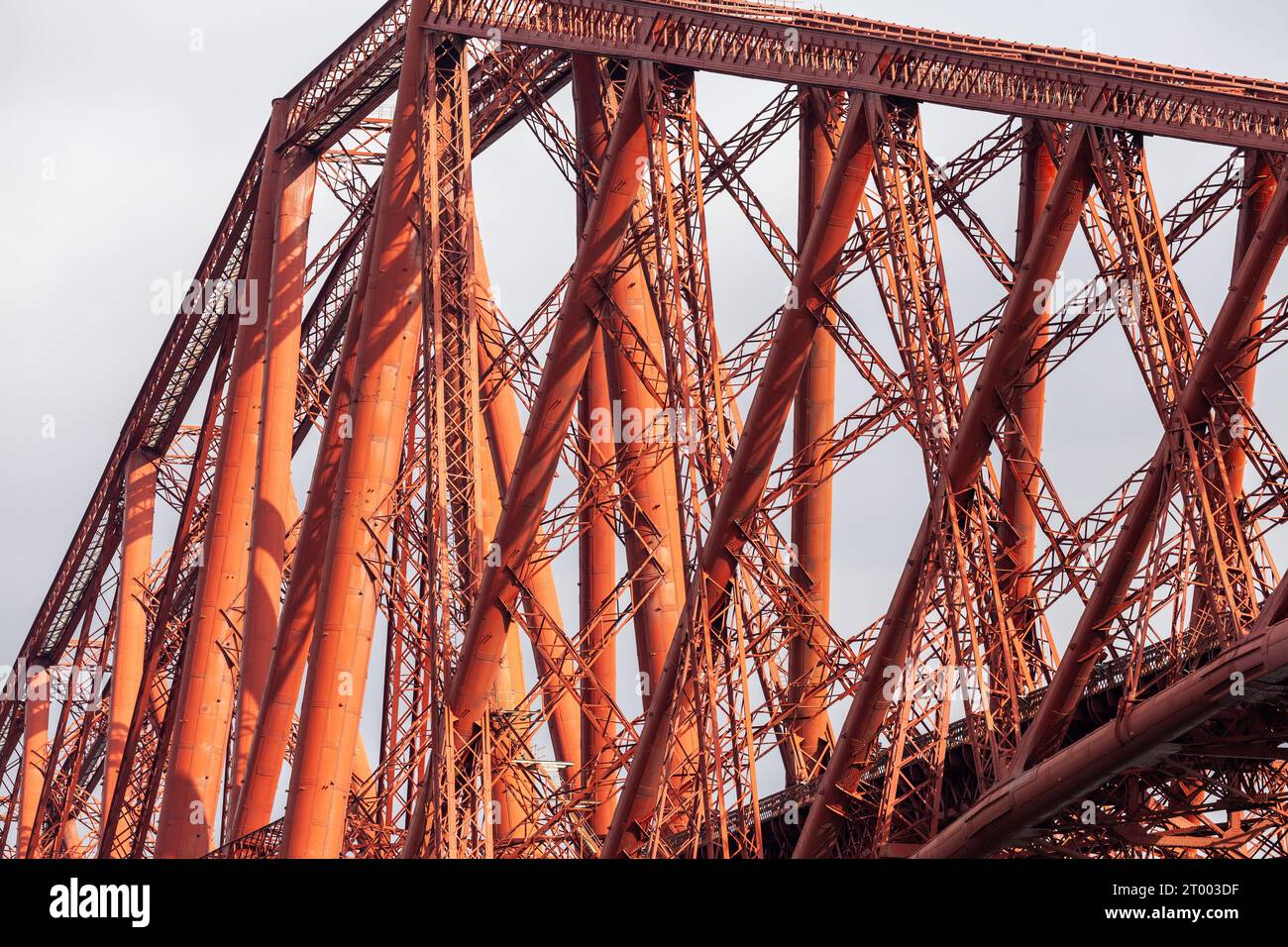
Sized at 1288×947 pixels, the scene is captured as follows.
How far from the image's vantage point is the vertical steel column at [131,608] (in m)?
56.6

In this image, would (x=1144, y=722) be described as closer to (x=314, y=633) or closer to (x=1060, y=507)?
(x=1060, y=507)

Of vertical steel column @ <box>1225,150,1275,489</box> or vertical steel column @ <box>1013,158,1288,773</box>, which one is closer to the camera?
vertical steel column @ <box>1013,158,1288,773</box>

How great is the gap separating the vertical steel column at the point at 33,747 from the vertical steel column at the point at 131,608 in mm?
14482

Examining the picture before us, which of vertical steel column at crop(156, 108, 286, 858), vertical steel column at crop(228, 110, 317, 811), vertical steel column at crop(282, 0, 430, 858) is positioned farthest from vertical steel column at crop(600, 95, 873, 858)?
vertical steel column at crop(156, 108, 286, 858)

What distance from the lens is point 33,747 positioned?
247 feet

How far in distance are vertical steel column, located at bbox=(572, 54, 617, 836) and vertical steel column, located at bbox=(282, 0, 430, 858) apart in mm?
2978

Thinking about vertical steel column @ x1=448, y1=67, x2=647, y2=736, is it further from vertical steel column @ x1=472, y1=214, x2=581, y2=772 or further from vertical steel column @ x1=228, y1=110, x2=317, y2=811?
vertical steel column @ x1=228, y1=110, x2=317, y2=811

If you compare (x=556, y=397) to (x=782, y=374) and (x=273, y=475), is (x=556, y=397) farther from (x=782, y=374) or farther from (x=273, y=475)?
(x=273, y=475)

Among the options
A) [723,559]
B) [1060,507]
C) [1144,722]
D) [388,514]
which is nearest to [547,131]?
[388,514]

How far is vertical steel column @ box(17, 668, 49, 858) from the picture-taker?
→ 7194 centimetres

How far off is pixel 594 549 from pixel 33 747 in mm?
40822

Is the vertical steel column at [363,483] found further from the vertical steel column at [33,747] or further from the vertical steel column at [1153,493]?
the vertical steel column at [33,747]
